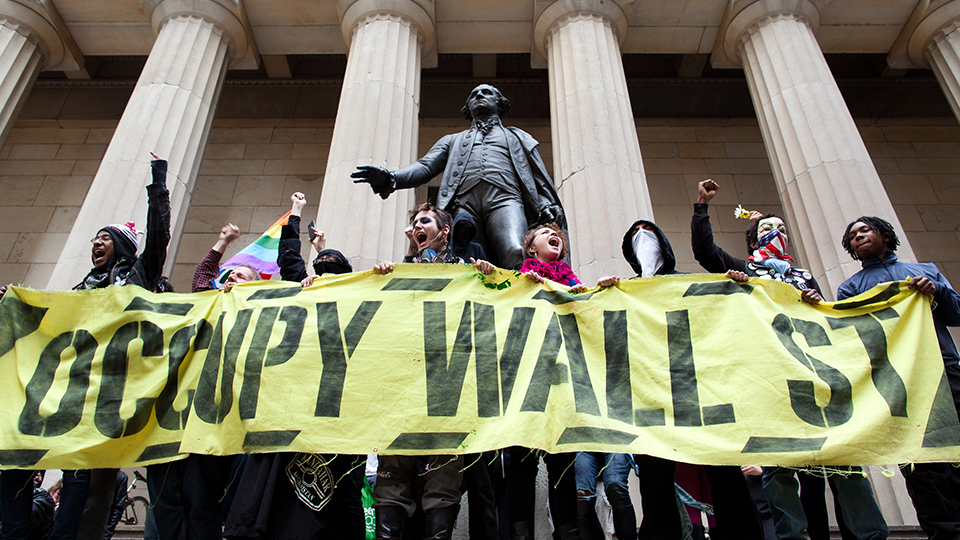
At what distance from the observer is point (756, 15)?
35.4 ft

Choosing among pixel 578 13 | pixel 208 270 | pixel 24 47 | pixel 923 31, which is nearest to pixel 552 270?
pixel 208 270

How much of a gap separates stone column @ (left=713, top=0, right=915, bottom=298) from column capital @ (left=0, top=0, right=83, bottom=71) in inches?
451

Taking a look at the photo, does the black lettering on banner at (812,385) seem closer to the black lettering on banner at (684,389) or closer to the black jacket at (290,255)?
the black lettering on banner at (684,389)

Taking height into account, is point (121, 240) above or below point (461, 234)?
below

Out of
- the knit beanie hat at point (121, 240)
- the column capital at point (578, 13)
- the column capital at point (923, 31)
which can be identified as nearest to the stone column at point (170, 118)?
the knit beanie hat at point (121, 240)

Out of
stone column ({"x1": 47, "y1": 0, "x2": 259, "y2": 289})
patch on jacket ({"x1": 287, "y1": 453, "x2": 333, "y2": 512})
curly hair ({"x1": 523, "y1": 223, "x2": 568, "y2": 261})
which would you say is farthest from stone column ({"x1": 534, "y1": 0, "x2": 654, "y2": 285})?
stone column ({"x1": 47, "y1": 0, "x2": 259, "y2": 289})

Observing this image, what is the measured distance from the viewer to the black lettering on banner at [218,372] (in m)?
4.39

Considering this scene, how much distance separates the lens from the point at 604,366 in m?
4.49

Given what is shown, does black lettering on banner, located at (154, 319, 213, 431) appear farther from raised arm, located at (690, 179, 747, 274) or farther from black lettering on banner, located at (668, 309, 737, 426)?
raised arm, located at (690, 179, 747, 274)

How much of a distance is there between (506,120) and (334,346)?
10.5 meters

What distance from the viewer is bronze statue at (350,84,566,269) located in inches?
241

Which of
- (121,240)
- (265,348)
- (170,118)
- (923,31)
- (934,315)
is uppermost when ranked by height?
(923,31)

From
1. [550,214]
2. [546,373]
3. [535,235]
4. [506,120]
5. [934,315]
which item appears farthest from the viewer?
[506,120]

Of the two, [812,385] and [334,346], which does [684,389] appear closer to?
[812,385]
